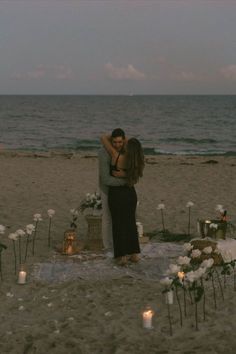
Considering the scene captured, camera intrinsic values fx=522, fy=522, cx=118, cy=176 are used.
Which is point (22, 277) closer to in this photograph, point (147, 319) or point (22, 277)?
point (22, 277)

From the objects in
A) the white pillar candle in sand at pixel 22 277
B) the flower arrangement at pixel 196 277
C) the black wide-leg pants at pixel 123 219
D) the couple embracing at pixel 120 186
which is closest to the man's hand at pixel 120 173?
the couple embracing at pixel 120 186

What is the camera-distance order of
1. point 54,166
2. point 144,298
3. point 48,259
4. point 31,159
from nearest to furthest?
point 144,298, point 48,259, point 54,166, point 31,159

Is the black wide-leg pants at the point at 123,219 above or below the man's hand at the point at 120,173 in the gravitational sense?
below

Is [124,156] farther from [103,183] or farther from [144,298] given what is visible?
[144,298]

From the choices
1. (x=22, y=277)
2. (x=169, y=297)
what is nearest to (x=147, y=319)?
(x=169, y=297)

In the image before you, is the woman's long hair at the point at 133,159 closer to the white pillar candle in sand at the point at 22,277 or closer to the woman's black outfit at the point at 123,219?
the woman's black outfit at the point at 123,219

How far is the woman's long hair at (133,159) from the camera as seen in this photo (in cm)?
706

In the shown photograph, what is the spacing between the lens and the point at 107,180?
7.27 metres

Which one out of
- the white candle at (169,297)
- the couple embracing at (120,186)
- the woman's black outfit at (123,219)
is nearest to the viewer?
the white candle at (169,297)

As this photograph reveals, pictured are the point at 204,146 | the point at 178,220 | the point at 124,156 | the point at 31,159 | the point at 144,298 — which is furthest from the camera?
the point at 204,146

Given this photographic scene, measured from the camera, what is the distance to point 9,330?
529 cm

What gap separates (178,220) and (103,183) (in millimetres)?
3438

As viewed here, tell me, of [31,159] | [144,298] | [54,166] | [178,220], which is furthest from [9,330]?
[31,159]

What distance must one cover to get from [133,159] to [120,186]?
0.47 metres
